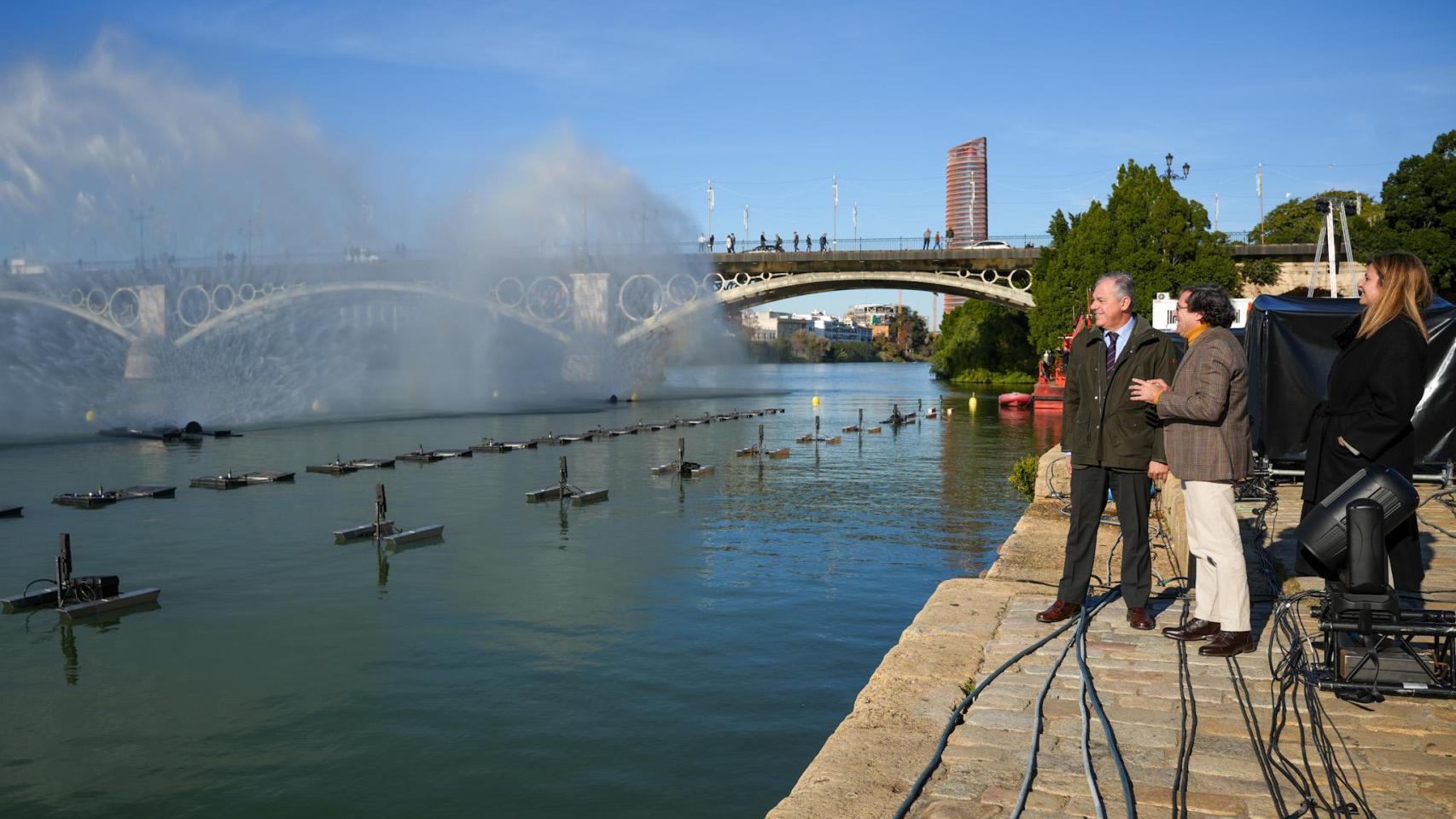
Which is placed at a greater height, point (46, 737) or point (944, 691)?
point (944, 691)

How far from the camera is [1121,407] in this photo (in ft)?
24.6

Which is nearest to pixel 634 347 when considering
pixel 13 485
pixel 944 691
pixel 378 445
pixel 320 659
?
pixel 378 445

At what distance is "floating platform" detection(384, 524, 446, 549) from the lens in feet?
57.0

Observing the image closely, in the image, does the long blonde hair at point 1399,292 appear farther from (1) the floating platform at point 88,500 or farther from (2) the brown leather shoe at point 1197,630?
(1) the floating platform at point 88,500

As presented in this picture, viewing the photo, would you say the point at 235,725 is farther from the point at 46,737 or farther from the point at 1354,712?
the point at 1354,712

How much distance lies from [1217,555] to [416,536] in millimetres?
13465

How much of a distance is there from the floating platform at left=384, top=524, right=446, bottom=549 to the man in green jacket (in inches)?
472

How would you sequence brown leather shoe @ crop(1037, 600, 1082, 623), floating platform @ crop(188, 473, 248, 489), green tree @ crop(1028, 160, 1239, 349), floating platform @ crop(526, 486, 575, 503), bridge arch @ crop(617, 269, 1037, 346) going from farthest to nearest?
1. bridge arch @ crop(617, 269, 1037, 346)
2. green tree @ crop(1028, 160, 1239, 349)
3. floating platform @ crop(188, 473, 248, 489)
4. floating platform @ crop(526, 486, 575, 503)
5. brown leather shoe @ crop(1037, 600, 1082, 623)

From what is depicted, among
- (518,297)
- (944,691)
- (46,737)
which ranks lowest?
(46,737)

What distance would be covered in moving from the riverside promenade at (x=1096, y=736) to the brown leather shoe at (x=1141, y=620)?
9cm

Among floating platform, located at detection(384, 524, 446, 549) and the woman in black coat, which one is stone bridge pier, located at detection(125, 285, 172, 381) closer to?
floating platform, located at detection(384, 524, 446, 549)

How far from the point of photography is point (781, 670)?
10406 millimetres

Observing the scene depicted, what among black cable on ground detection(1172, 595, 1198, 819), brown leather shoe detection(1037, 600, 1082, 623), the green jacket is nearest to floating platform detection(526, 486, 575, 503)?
Result: brown leather shoe detection(1037, 600, 1082, 623)

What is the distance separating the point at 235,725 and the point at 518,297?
62.0m
